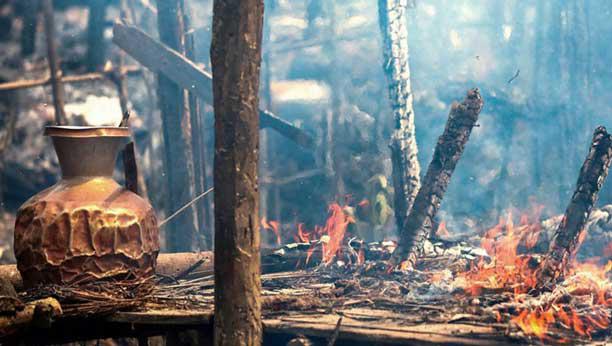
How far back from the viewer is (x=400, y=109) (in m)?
9.12

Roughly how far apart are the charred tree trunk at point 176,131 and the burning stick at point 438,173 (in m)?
3.89

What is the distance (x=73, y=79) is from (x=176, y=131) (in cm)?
165

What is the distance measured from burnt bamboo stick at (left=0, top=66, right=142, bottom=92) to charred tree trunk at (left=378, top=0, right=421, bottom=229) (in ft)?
13.1

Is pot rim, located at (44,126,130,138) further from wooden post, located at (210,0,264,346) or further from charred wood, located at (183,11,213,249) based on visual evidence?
charred wood, located at (183,11,213,249)

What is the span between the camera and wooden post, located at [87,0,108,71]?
10.5m

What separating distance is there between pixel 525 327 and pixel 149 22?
339 inches

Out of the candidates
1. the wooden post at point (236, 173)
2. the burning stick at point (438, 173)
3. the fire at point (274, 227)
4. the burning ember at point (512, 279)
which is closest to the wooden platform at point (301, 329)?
the wooden post at point (236, 173)

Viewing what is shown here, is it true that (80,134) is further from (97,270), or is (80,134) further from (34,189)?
(34,189)

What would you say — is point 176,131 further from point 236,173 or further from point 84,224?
point 236,173

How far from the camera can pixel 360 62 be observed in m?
13.8

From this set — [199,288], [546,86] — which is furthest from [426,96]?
[199,288]

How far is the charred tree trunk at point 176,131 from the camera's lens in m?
10.2

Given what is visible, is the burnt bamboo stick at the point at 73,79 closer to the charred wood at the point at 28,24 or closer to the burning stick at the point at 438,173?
the charred wood at the point at 28,24

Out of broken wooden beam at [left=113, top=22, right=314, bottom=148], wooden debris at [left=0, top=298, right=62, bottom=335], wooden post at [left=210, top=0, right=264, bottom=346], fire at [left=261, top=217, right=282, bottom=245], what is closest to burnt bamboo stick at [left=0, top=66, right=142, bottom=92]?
broken wooden beam at [left=113, top=22, right=314, bottom=148]
